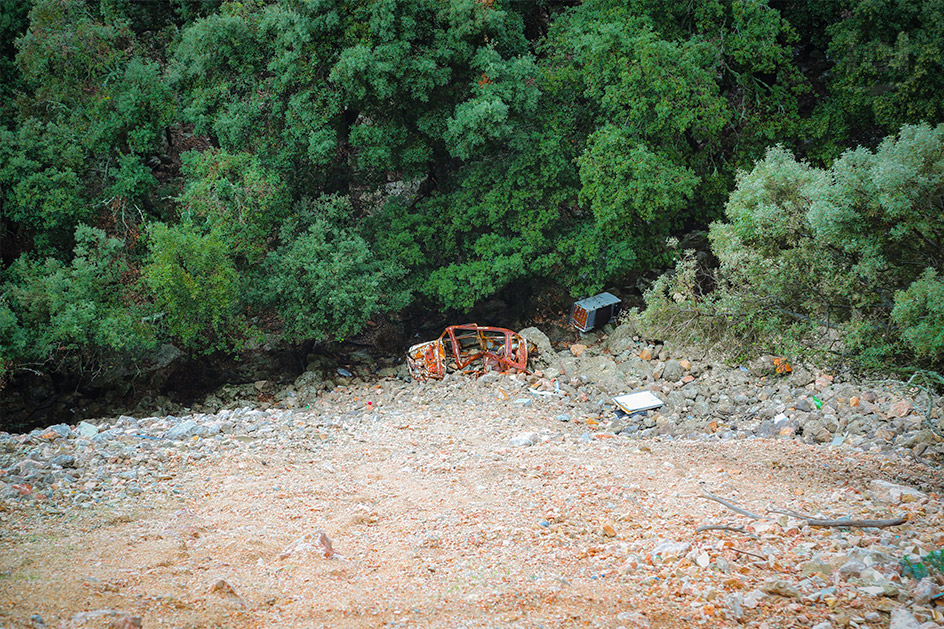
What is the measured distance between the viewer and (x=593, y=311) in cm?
1805

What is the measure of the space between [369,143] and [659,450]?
33.3 feet

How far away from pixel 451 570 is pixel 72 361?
40.6 ft

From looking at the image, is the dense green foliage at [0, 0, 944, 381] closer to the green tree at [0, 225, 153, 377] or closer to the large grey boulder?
the green tree at [0, 225, 153, 377]

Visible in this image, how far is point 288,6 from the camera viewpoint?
15.0 metres

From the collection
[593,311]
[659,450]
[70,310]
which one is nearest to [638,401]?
[659,450]

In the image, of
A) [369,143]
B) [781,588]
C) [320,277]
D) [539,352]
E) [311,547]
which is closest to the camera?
[781,588]

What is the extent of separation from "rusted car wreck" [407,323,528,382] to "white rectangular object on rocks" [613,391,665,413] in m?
2.97

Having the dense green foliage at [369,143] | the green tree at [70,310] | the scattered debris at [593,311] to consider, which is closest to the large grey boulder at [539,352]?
the dense green foliage at [369,143]

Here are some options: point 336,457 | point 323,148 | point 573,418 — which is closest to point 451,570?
point 336,457

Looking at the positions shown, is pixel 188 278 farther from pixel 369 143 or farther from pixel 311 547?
pixel 311 547

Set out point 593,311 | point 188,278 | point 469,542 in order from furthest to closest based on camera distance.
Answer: point 593,311
point 188,278
point 469,542

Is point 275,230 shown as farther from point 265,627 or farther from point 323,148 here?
point 265,627

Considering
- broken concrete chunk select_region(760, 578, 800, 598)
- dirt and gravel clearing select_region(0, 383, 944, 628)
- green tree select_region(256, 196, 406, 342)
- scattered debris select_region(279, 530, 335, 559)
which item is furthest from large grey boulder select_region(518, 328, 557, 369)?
broken concrete chunk select_region(760, 578, 800, 598)

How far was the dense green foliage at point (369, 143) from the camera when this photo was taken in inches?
569
